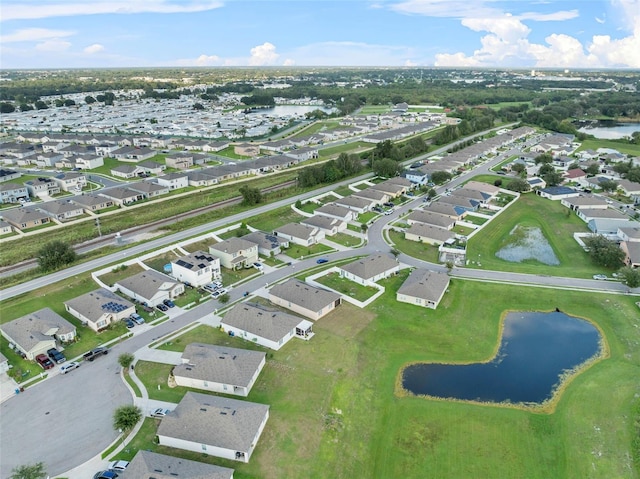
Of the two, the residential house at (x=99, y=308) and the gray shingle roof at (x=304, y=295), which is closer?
the residential house at (x=99, y=308)

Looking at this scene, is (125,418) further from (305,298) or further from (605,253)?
(605,253)

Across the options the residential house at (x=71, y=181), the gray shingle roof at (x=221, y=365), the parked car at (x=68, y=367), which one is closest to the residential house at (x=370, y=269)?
the gray shingle roof at (x=221, y=365)

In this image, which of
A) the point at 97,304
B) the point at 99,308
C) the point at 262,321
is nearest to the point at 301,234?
the point at 262,321

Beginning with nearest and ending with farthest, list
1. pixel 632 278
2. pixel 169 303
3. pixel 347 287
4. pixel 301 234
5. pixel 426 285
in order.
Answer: pixel 169 303, pixel 632 278, pixel 426 285, pixel 347 287, pixel 301 234

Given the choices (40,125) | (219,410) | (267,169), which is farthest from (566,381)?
(40,125)

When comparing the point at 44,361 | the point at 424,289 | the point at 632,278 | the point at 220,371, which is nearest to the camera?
the point at 220,371

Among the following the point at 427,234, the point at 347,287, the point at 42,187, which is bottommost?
the point at 347,287

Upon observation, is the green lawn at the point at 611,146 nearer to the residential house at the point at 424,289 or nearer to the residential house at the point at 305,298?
the residential house at the point at 424,289

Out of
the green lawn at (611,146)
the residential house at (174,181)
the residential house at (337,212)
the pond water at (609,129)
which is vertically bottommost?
the residential house at (337,212)
